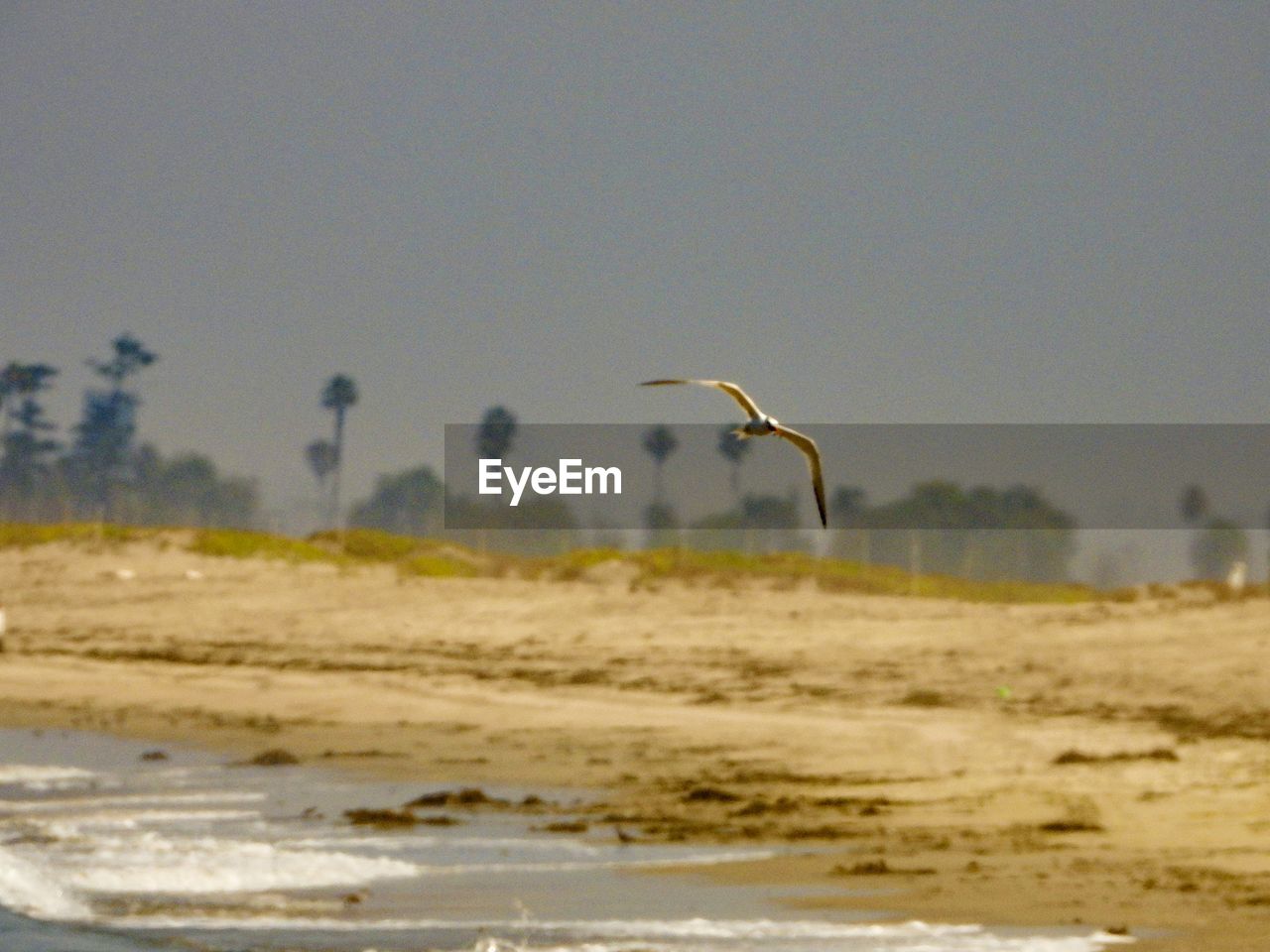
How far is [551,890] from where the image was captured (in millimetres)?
14938

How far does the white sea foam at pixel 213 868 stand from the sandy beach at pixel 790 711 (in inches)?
101

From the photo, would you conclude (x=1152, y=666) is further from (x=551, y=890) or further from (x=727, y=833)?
(x=551, y=890)

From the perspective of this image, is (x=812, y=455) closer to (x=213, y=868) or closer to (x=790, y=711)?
(x=213, y=868)

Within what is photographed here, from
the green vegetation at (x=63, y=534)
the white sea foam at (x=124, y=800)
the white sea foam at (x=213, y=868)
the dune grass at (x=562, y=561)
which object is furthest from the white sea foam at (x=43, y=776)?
the green vegetation at (x=63, y=534)

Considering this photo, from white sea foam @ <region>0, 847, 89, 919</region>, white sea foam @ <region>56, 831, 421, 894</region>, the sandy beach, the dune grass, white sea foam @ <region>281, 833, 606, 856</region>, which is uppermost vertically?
the dune grass

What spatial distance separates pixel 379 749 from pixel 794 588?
80.8 ft

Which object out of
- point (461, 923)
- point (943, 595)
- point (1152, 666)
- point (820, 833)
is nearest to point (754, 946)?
point (461, 923)

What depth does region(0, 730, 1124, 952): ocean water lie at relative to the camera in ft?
43.3

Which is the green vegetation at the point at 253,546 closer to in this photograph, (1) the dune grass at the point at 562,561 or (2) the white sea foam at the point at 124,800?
(1) the dune grass at the point at 562,561

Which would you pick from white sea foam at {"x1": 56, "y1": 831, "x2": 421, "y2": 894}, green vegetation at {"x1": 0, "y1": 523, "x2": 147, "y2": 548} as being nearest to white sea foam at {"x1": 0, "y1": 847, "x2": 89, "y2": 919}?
white sea foam at {"x1": 56, "y1": 831, "x2": 421, "y2": 894}

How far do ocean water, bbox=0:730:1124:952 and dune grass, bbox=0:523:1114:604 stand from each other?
27640 mm

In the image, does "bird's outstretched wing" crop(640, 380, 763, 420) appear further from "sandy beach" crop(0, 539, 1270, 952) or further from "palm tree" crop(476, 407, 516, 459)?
"palm tree" crop(476, 407, 516, 459)

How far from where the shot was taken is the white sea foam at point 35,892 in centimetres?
1507

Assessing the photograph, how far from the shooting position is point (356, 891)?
1520 cm
